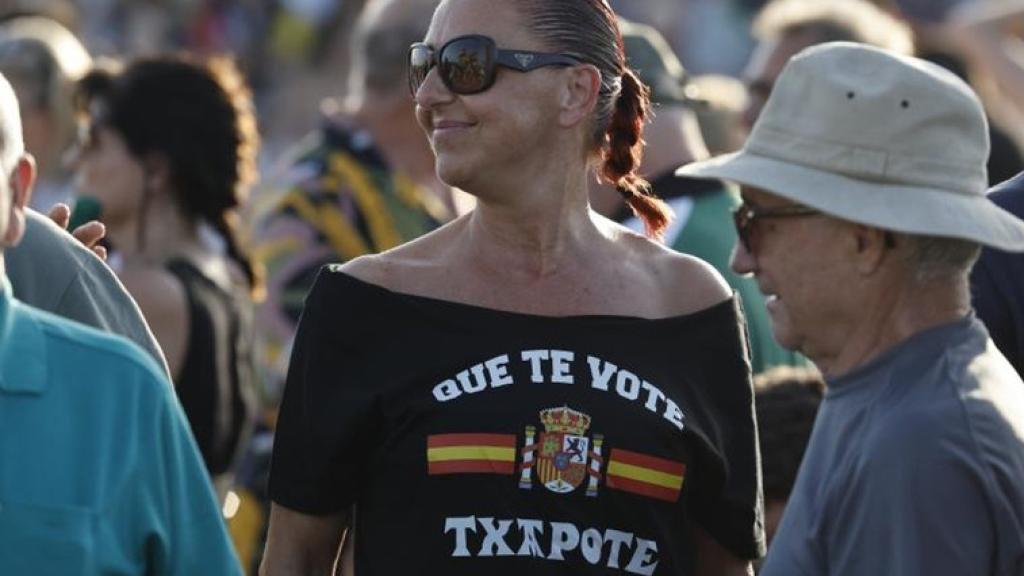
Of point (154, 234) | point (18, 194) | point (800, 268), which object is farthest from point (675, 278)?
point (154, 234)

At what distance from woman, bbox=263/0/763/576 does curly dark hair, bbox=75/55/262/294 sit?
2676 mm

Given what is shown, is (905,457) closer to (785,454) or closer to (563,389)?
(563,389)

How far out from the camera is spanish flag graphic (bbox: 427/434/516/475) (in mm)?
4113

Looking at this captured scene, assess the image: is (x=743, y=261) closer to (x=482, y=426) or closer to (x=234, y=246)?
(x=482, y=426)

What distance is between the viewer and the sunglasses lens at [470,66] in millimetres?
4246

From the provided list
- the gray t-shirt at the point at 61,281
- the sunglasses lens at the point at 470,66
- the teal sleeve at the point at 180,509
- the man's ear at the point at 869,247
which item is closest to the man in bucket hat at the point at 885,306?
the man's ear at the point at 869,247

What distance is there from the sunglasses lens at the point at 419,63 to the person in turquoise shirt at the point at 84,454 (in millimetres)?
1024

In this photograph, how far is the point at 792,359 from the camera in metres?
6.29

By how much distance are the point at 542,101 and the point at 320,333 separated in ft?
1.93

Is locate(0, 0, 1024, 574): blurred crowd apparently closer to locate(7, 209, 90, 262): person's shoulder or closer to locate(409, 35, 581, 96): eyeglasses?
locate(409, 35, 581, 96): eyeglasses

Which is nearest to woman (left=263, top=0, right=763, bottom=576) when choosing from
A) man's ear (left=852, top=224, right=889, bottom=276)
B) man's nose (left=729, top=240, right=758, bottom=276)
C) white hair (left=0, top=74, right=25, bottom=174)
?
man's nose (left=729, top=240, right=758, bottom=276)

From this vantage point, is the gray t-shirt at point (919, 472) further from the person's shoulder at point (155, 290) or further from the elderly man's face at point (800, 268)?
the person's shoulder at point (155, 290)

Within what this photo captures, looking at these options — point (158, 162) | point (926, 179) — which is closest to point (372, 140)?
point (158, 162)

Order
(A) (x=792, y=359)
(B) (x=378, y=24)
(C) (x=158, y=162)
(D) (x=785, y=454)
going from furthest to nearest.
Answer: (B) (x=378, y=24), (C) (x=158, y=162), (A) (x=792, y=359), (D) (x=785, y=454)
